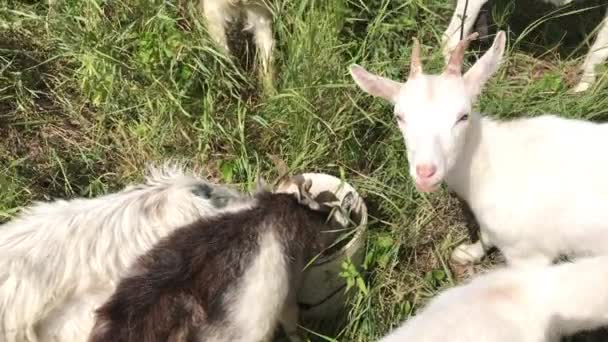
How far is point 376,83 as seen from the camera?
293cm

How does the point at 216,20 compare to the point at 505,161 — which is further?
the point at 216,20

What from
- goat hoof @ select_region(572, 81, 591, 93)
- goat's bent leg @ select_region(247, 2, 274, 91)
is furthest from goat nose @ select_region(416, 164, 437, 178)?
goat hoof @ select_region(572, 81, 591, 93)

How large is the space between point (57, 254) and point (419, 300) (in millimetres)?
1710

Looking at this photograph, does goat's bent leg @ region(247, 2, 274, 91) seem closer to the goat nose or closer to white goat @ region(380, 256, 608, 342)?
the goat nose

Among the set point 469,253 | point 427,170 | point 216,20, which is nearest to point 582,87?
point 469,253

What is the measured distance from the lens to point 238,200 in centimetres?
306

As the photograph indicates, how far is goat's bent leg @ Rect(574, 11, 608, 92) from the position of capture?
3979 mm

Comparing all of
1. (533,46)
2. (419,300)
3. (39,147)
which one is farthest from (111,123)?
(533,46)

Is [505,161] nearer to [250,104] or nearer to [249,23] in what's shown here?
[250,104]

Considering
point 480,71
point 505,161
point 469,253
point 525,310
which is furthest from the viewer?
point 469,253

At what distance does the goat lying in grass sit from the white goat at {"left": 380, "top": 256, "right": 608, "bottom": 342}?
59cm

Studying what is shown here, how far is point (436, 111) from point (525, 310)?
89cm

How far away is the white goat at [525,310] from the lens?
2.14 m

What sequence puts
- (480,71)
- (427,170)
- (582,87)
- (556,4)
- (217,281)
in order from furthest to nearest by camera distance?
1. (582,87)
2. (556,4)
3. (480,71)
4. (427,170)
5. (217,281)
